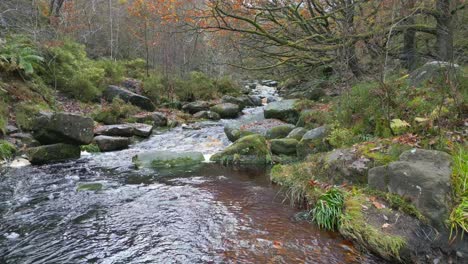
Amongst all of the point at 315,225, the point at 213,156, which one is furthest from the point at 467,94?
the point at 213,156

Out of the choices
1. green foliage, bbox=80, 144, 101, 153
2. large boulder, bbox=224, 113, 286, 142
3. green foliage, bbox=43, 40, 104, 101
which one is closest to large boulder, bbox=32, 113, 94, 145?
green foliage, bbox=80, 144, 101, 153

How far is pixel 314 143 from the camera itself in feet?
27.1

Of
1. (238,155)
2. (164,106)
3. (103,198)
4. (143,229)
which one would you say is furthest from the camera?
(164,106)

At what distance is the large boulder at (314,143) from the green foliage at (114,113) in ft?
29.6

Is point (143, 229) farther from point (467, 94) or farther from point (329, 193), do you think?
point (467, 94)

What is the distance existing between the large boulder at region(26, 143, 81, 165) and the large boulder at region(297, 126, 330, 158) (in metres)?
6.66

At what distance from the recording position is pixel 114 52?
2780 centimetres

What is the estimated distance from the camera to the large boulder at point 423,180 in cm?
421

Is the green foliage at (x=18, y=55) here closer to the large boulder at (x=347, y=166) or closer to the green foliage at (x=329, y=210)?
the large boulder at (x=347, y=166)

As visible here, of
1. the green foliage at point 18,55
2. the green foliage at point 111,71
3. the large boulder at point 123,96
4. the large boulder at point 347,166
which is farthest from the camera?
the green foliage at point 111,71

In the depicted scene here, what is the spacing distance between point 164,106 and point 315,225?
50.1 feet

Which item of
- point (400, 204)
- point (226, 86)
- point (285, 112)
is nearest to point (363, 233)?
point (400, 204)

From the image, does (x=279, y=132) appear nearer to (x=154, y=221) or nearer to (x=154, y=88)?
(x=154, y=221)

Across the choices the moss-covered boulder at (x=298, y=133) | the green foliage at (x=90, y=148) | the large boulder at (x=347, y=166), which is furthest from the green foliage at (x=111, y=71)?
the large boulder at (x=347, y=166)
